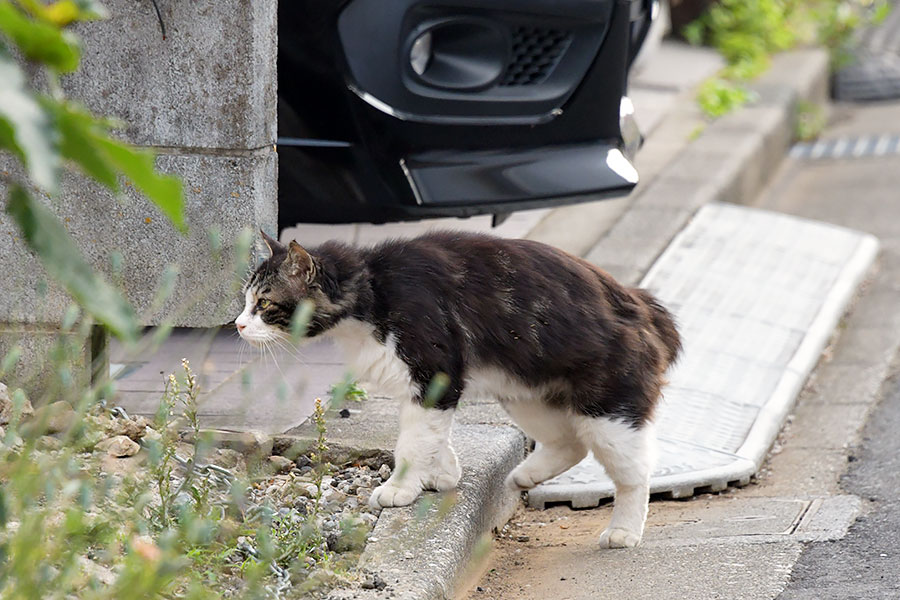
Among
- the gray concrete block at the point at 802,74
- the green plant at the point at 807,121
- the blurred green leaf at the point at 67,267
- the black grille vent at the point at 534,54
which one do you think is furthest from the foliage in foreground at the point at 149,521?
the gray concrete block at the point at 802,74

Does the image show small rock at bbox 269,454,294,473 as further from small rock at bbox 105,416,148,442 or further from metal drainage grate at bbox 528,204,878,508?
metal drainage grate at bbox 528,204,878,508

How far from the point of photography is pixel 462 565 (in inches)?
106

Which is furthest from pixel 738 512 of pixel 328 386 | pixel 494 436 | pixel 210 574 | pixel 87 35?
pixel 87 35

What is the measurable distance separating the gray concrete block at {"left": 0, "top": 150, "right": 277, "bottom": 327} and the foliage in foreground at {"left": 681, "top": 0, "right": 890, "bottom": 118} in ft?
19.1

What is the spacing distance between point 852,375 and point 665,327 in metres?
1.71

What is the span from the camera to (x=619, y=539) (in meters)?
2.96

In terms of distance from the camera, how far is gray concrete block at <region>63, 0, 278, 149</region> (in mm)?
2951

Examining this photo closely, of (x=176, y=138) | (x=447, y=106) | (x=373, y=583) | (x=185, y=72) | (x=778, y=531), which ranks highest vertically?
(x=185, y=72)

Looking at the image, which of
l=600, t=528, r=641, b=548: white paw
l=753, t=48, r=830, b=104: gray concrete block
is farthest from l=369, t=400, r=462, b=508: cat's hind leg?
l=753, t=48, r=830, b=104: gray concrete block

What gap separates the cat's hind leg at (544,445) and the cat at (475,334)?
1.8 inches

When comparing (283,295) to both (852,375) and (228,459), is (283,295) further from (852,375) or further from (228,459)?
(852,375)

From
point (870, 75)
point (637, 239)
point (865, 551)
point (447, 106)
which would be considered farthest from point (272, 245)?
point (870, 75)

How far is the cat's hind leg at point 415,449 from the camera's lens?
2.78m

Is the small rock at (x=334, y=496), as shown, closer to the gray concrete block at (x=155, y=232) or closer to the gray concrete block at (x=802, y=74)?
the gray concrete block at (x=155, y=232)
